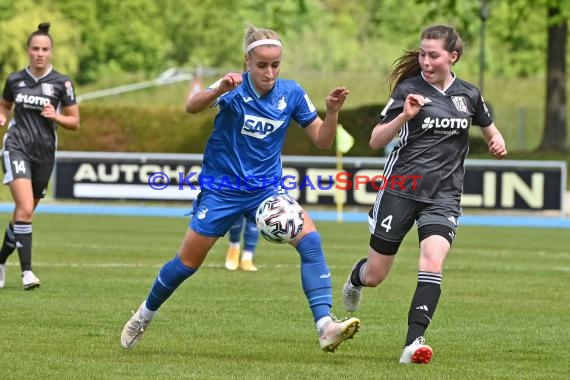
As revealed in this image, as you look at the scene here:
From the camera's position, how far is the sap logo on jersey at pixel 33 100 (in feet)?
39.1

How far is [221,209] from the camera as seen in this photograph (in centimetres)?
813

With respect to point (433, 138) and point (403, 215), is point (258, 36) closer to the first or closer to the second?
point (433, 138)

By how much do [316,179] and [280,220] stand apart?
19.8 metres

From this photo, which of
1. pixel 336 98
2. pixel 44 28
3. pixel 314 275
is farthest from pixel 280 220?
pixel 44 28

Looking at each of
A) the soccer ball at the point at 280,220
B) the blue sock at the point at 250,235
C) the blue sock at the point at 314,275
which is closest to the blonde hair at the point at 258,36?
the soccer ball at the point at 280,220

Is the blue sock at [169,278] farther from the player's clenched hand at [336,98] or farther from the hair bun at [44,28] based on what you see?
the hair bun at [44,28]

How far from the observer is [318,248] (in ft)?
26.3

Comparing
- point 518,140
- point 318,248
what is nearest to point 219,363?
point 318,248

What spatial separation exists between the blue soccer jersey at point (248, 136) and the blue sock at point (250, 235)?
5.92m

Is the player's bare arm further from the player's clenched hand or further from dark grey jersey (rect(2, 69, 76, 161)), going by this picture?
the player's clenched hand

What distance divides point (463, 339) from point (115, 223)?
50.6 ft

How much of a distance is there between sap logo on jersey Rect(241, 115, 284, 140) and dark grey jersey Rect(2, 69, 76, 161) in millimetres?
Result: 4292

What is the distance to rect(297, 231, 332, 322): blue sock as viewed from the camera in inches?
313

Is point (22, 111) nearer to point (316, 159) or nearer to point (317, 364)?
point (317, 364)
